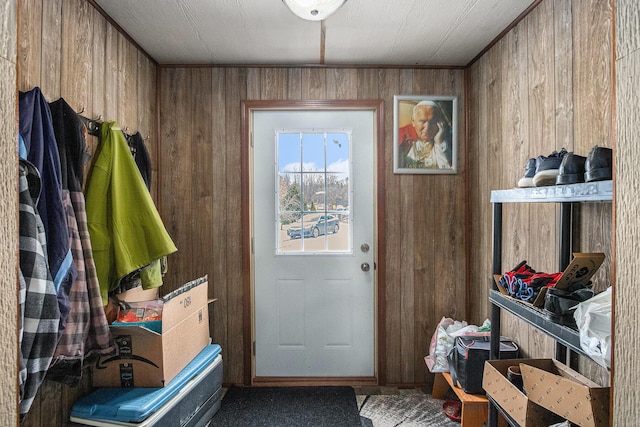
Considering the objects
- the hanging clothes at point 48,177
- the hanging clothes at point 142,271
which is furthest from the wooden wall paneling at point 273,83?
the hanging clothes at point 48,177

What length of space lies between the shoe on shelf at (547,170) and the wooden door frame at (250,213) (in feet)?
4.18

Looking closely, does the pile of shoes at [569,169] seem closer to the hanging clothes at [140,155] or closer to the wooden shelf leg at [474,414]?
the wooden shelf leg at [474,414]

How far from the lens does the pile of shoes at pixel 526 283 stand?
4.68 ft

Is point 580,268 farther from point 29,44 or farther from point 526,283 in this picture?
point 29,44

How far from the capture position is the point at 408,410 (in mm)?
2371

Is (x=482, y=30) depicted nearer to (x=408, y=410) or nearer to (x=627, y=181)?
(x=627, y=181)

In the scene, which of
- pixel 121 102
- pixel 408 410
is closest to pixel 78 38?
pixel 121 102

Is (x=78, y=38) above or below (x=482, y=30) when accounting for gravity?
below

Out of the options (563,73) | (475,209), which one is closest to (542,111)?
(563,73)

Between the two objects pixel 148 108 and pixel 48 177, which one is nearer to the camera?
pixel 48 177

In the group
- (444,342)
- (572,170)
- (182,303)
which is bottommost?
(444,342)

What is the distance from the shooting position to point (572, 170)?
4.04 ft

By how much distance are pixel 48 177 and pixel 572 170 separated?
1.80 m

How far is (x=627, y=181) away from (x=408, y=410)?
204 cm
